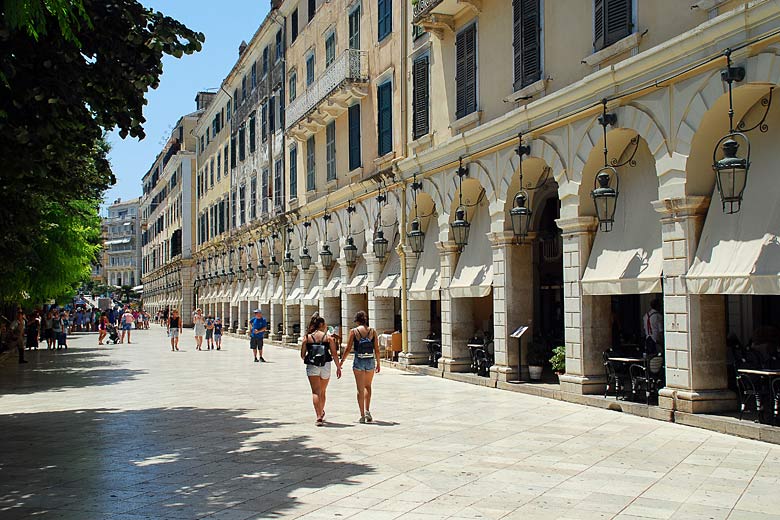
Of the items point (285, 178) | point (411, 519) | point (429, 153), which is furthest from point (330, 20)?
point (411, 519)

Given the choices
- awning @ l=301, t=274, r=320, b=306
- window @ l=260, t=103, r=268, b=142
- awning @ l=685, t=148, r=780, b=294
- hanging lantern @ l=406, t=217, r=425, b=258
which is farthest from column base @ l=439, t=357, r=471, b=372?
window @ l=260, t=103, r=268, b=142

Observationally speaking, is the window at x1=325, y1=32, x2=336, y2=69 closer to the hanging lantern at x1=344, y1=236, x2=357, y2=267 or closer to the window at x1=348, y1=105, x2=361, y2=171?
the window at x1=348, y1=105, x2=361, y2=171

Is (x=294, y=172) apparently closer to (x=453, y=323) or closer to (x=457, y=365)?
(x=453, y=323)

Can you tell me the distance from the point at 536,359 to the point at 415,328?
17.9ft

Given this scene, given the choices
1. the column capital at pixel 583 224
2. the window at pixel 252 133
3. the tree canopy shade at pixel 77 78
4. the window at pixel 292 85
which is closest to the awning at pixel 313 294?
the window at pixel 292 85

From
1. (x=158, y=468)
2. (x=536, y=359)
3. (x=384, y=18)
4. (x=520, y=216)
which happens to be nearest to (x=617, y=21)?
(x=520, y=216)

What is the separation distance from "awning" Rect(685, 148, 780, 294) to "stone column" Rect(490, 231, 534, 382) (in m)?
5.41

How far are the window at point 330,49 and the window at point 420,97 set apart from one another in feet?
23.9

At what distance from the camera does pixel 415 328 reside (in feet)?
70.6

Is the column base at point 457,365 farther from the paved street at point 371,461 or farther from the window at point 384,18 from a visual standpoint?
the window at point 384,18

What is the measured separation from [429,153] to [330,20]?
34.1ft

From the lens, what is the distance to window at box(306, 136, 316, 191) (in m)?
30.5

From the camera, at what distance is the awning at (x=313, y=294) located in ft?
98.4

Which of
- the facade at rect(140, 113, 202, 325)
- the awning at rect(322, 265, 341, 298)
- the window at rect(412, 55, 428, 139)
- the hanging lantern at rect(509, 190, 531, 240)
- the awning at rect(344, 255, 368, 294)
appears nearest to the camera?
the hanging lantern at rect(509, 190, 531, 240)
